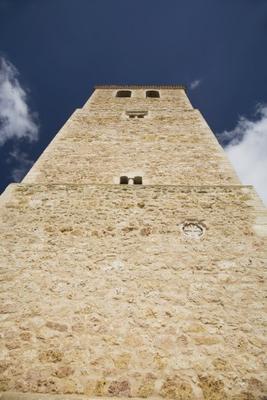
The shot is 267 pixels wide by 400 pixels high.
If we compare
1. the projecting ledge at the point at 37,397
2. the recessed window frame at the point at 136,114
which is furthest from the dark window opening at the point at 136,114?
the projecting ledge at the point at 37,397

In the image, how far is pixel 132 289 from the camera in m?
4.24

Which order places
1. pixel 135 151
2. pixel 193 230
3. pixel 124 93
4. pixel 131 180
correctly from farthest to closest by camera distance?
pixel 124 93 → pixel 135 151 → pixel 131 180 → pixel 193 230

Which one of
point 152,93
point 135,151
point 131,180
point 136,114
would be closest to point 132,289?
point 131,180

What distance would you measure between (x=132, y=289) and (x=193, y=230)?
145cm

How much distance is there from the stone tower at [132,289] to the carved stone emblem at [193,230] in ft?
0.05

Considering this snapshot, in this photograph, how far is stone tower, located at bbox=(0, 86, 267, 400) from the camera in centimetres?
335

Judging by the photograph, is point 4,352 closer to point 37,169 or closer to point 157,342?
point 157,342

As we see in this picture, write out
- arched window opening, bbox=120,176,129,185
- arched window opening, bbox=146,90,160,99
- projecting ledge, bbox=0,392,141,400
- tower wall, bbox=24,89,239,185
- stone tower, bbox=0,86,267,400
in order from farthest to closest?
arched window opening, bbox=146,90,160,99 → arched window opening, bbox=120,176,129,185 → tower wall, bbox=24,89,239,185 → stone tower, bbox=0,86,267,400 → projecting ledge, bbox=0,392,141,400

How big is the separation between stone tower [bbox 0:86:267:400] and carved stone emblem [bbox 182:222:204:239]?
0.05 ft

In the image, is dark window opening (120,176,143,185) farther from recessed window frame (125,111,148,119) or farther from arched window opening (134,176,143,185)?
recessed window frame (125,111,148,119)

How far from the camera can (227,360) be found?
3.48 m

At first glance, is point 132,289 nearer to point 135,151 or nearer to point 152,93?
point 135,151

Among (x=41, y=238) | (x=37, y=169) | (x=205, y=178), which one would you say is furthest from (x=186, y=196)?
(x=37, y=169)

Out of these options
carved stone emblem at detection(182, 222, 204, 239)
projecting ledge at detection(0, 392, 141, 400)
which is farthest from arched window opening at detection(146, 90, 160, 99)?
projecting ledge at detection(0, 392, 141, 400)
